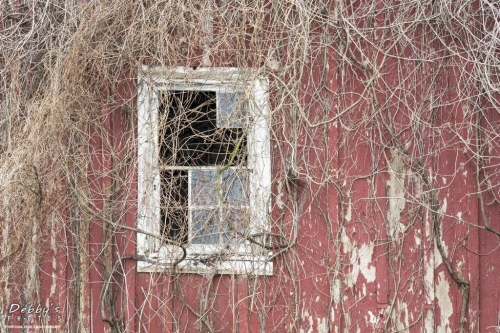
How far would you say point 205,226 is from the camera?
4.74 meters

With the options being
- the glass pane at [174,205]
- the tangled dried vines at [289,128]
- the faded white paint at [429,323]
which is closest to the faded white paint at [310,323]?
the tangled dried vines at [289,128]

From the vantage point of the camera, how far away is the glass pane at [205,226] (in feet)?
15.6

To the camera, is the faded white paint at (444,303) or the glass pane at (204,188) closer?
the faded white paint at (444,303)

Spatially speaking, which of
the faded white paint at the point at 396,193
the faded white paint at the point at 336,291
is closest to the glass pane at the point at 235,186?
the faded white paint at the point at 336,291

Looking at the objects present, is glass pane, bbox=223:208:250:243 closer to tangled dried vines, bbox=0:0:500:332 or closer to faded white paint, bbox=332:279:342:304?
tangled dried vines, bbox=0:0:500:332

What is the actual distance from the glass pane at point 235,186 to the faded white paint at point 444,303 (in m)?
1.33

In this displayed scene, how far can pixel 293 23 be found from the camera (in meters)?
4.80

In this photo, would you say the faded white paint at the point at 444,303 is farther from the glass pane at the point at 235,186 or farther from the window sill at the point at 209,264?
the glass pane at the point at 235,186

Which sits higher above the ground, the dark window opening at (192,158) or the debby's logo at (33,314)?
the dark window opening at (192,158)

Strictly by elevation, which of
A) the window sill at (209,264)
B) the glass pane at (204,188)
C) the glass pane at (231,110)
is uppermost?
the glass pane at (231,110)

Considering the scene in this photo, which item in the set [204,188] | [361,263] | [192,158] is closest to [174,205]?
[204,188]

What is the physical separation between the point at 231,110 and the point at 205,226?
770mm

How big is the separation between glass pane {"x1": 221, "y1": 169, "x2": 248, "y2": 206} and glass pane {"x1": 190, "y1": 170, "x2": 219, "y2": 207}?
0.22 ft

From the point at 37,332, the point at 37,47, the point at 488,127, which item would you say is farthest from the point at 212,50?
the point at 37,332
